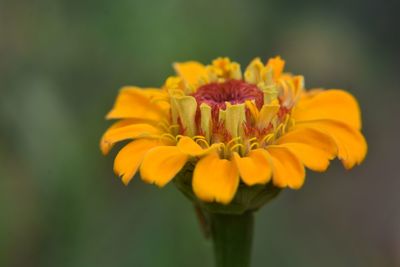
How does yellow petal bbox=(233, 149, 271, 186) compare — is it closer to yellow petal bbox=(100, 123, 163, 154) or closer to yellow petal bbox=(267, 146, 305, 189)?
yellow petal bbox=(267, 146, 305, 189)

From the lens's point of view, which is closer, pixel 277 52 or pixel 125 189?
pixel 125 189

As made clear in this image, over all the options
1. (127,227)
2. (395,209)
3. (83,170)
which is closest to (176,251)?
(127,227)

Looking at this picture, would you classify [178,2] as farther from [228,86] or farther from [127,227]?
[228,86]

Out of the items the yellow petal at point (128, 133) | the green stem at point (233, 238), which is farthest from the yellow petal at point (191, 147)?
the green stem at point (233, 238)

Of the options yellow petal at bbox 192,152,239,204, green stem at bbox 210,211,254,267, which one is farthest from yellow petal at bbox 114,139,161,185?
green stem at bbox 210,211,254,267

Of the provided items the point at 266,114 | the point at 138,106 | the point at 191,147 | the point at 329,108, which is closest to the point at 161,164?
the point at 191,147

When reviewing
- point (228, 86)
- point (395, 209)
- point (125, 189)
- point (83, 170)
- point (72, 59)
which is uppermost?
point (228, 86)
